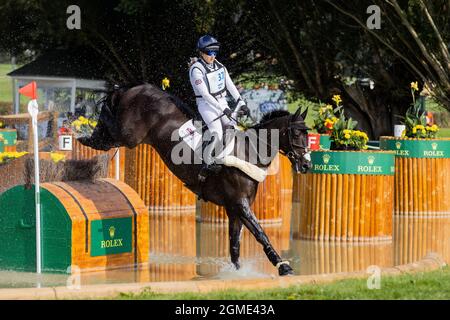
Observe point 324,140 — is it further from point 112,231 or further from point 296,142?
point 112,231

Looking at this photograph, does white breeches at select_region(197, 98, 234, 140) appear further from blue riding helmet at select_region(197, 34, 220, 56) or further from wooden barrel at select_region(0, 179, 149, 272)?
wooden barrel at select_region(0, 179, 149, 272)

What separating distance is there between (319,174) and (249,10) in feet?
62.2

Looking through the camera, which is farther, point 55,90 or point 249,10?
point 55,90

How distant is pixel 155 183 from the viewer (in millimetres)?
19578

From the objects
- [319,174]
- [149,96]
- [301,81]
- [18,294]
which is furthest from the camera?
[301,81]

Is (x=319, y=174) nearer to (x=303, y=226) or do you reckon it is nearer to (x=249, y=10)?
(x=303, y=226)

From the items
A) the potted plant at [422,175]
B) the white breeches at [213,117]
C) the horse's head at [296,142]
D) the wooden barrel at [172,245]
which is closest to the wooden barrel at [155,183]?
the wooden barrel at [172,245]

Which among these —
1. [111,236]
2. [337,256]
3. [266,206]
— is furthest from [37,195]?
[266,206]

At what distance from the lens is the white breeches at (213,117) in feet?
44.7

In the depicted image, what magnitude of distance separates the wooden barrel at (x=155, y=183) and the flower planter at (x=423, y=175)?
3689 millimetres

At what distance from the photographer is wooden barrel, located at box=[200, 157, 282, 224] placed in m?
17.8

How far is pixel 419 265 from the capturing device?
40.8 feet

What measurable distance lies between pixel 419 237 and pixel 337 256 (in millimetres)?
2272

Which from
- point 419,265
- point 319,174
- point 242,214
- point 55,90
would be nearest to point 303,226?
point 319,174
